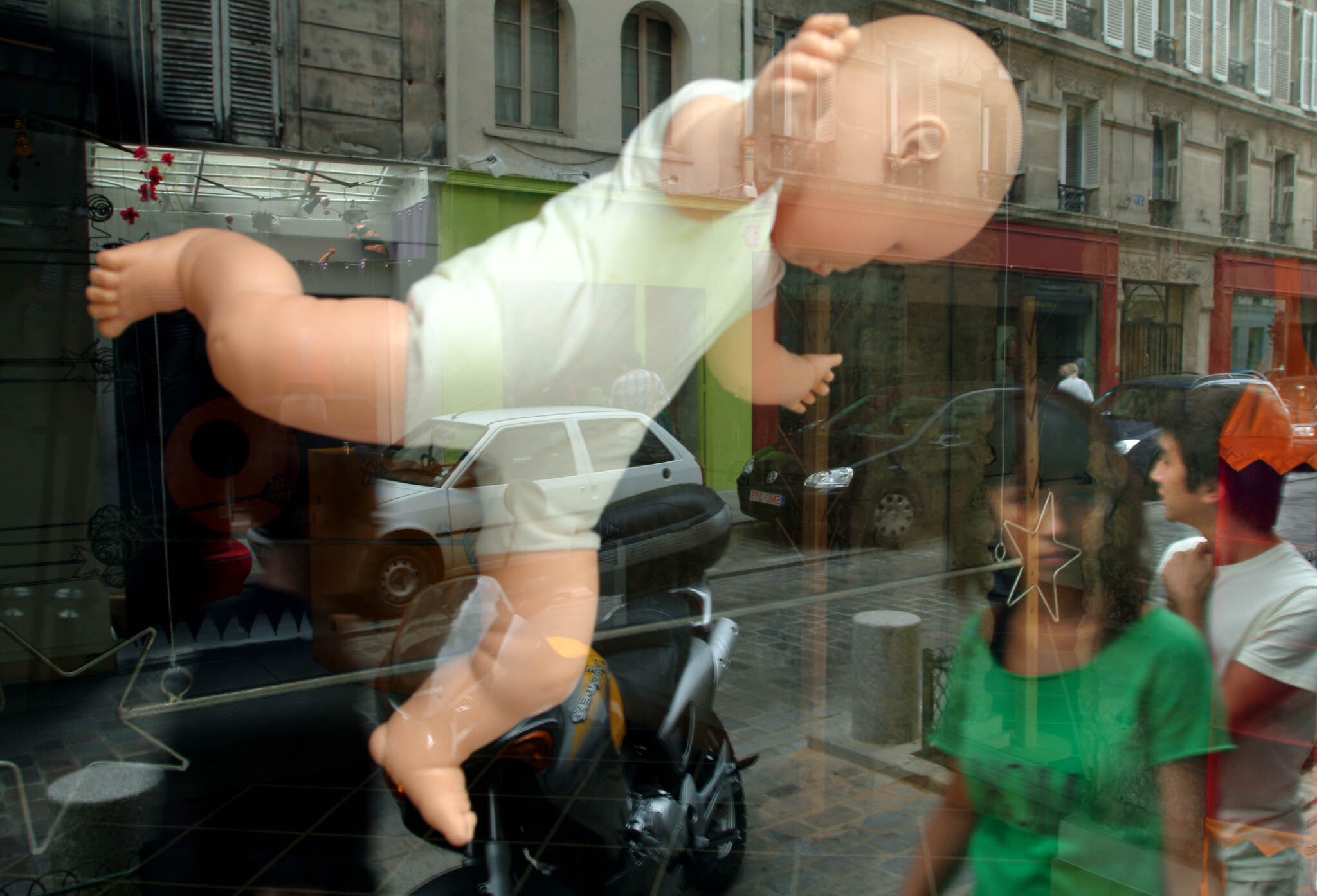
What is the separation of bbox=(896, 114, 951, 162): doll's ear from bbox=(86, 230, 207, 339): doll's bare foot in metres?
0.44

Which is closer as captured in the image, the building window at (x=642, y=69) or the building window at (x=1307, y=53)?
the building window at (x=642, y=69)

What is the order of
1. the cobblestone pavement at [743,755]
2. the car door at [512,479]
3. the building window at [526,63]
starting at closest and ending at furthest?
the building window at [526,63] < the car door at [512,479] < the cobblestone pavement at [743,755]

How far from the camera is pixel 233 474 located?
77 cm

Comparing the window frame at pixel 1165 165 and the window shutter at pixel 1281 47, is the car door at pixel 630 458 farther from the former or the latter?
the window shutter at pixel 1281 47

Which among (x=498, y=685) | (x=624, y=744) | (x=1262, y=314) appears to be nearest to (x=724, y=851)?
(x=624, y=744)

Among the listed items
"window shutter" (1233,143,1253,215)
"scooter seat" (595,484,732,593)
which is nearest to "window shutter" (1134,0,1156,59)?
"window shutter" (1233,143,1253,215)

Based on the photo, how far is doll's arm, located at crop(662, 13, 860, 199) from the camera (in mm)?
442

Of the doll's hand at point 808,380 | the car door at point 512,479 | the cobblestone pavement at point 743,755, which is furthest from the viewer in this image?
the cobblestone pavement at point 743,755

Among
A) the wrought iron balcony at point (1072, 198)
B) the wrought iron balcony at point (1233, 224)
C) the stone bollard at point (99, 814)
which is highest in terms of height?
the wrought iron balcony at point (1072, 198)

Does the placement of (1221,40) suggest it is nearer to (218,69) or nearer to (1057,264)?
(1057,264)

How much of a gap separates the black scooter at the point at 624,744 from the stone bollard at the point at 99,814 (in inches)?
19.4

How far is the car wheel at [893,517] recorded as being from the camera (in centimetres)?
71

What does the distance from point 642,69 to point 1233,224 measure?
0.44 meters

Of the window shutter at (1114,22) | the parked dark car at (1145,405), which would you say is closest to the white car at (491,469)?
the parked dark car at (1145,405)
